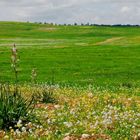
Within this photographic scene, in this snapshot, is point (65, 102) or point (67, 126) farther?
point (65, 102)

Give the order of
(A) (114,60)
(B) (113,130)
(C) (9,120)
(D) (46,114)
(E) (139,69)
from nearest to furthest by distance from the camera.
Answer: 1. (B) (113,130)
2. (C) (9,120)
3. (D) (46,114)
4. (E) (139,69)
5. (A) (114,60)

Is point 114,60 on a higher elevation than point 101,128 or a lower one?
lower

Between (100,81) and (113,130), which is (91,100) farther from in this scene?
→ (100,81)

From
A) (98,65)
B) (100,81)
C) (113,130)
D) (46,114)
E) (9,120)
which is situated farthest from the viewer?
(98,65)

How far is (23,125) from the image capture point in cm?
1392

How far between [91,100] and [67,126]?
7183 millimetres

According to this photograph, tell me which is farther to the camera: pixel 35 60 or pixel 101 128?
pixel 35 60

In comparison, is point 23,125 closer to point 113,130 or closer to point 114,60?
point 113,130

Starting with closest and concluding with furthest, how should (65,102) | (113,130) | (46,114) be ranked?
(113,130) → (46,114) → (65,102)

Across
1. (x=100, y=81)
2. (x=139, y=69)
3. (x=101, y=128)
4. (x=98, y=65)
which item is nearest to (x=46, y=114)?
(x=101, y=128)

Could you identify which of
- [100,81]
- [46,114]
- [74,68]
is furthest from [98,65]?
[46,114]

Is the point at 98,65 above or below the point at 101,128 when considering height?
below

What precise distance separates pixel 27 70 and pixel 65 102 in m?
28.2

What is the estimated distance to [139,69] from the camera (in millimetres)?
47344
